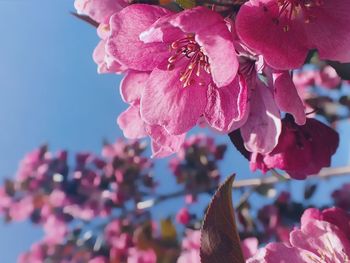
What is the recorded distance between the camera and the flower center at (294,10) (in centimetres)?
82

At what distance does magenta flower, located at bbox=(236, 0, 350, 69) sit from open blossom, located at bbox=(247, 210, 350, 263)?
1.07 ft

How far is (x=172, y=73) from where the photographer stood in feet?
2.89

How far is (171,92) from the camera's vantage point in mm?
868

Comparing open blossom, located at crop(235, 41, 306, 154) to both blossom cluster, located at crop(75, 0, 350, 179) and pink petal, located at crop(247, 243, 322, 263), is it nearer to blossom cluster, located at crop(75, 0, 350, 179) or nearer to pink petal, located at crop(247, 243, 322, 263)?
blossom cluster, located at crop(75, 0, 350, 179)

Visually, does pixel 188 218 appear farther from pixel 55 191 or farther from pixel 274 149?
pixel 274 149

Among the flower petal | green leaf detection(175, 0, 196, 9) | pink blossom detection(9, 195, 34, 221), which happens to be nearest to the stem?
pink blossom detection(9, 195, 34, 221)

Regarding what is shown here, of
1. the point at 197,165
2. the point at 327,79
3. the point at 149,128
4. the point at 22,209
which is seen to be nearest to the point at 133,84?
the point at 149,128

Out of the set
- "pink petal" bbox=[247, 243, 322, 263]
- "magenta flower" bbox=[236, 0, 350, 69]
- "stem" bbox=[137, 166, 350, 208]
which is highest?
"magenta flower" bbox=[236, 0, 350, 69]

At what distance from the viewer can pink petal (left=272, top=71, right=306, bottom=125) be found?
0.82 meters

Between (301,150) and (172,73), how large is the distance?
297mm

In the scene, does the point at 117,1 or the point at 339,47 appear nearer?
the point at 339,47

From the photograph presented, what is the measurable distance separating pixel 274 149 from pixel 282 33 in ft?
0.81

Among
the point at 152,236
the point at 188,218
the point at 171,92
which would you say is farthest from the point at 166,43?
the point at 188,218

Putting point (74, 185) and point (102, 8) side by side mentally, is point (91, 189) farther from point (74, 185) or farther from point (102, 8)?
point (102, 8)
